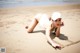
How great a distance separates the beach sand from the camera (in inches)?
51.9

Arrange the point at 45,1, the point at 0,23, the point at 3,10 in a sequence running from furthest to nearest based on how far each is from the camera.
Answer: the point at 45,1, the point at 3,10, the point at 0,23

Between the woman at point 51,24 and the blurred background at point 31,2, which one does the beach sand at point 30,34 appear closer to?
the woman at point 51,24

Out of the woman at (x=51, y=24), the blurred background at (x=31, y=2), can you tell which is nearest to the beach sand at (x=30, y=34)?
the woman at (x=51, y=24)

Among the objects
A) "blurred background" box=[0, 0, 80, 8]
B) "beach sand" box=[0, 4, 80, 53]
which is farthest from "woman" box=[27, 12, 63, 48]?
"blurred background" box=[0, 0, 80, 8]

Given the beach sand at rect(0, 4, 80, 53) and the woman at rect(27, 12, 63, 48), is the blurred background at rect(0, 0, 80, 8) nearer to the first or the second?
the beach sand at rect(0, 4, 80, 53)

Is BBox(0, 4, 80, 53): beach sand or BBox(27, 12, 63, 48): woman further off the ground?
BBox(27, 12, 63, 48): woman

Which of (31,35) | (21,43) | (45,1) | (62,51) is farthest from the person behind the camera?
(45,1)

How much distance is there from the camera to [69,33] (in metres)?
1.58

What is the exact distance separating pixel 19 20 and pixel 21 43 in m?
0.54

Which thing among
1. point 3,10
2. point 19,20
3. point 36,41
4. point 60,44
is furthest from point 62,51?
point 3,10

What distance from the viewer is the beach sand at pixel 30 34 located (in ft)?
4.33

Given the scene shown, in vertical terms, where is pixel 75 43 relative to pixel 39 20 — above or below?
below

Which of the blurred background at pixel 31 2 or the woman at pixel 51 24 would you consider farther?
the blurred background at pixel 31 2

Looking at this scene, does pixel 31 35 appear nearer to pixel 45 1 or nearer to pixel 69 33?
pixel 69 33
